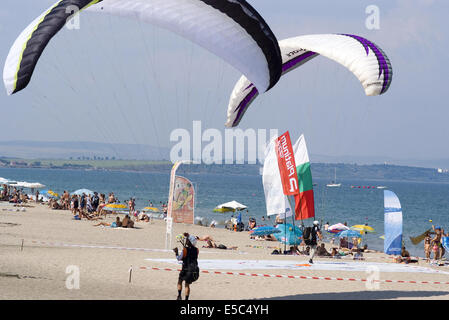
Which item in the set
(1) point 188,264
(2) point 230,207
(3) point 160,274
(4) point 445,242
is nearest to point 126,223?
(4) point 445,242

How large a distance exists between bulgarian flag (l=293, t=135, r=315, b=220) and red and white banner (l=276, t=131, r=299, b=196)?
0.31 meters

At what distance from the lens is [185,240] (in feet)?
41.5

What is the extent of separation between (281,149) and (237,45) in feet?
32.0

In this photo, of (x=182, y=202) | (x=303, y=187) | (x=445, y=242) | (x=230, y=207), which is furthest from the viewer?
(x=230, y=207)

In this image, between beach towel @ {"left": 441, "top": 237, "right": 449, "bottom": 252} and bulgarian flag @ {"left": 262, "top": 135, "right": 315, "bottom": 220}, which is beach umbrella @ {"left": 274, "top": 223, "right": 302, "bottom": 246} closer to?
bulgarian flag @ {"left": 262, "top": 135, "right": 315, "bottom": 220}

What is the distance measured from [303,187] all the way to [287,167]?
86cm

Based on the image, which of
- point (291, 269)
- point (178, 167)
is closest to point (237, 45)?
point (291, 269)

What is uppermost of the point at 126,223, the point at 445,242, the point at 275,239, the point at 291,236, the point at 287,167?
the point at 287,167

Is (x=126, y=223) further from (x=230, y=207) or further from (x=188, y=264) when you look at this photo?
(x=188, y=264)

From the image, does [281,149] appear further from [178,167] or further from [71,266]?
[71,266]

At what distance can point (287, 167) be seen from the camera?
71.8ft

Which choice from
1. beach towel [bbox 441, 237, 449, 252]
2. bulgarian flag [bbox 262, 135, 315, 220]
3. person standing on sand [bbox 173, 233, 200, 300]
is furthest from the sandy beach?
beach towel [bbox 441, 237, 449, 252]

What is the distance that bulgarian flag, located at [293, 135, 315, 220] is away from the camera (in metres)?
21.4

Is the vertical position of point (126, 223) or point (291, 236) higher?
point (126, 223)
